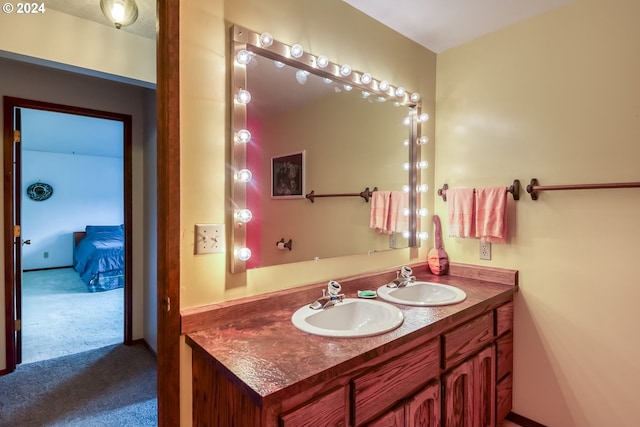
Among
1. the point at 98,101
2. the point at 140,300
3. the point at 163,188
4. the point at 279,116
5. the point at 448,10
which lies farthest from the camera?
the point at 140,300

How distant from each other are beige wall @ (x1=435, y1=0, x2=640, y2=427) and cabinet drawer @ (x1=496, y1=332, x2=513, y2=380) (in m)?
0.06

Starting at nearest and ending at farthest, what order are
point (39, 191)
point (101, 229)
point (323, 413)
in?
point (323, 413) → point (39, 191) → point (101, 229)

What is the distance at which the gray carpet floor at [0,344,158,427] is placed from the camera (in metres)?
1.86

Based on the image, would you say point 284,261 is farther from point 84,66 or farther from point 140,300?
point 140,300

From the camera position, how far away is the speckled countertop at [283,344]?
850 mm

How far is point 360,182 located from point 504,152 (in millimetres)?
845

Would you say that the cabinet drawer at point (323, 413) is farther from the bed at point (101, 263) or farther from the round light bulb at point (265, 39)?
the bed at point (101, 263)

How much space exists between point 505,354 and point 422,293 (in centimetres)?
55

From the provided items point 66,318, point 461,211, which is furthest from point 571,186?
point 66,318

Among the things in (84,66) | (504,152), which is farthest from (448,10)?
(84,66)

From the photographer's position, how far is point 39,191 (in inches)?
237

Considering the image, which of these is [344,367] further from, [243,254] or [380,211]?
[380,211]

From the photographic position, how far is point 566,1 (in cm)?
161

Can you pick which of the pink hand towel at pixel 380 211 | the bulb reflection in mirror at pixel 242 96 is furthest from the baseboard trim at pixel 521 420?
the bulb reflection in mirror at pixel 242 96
